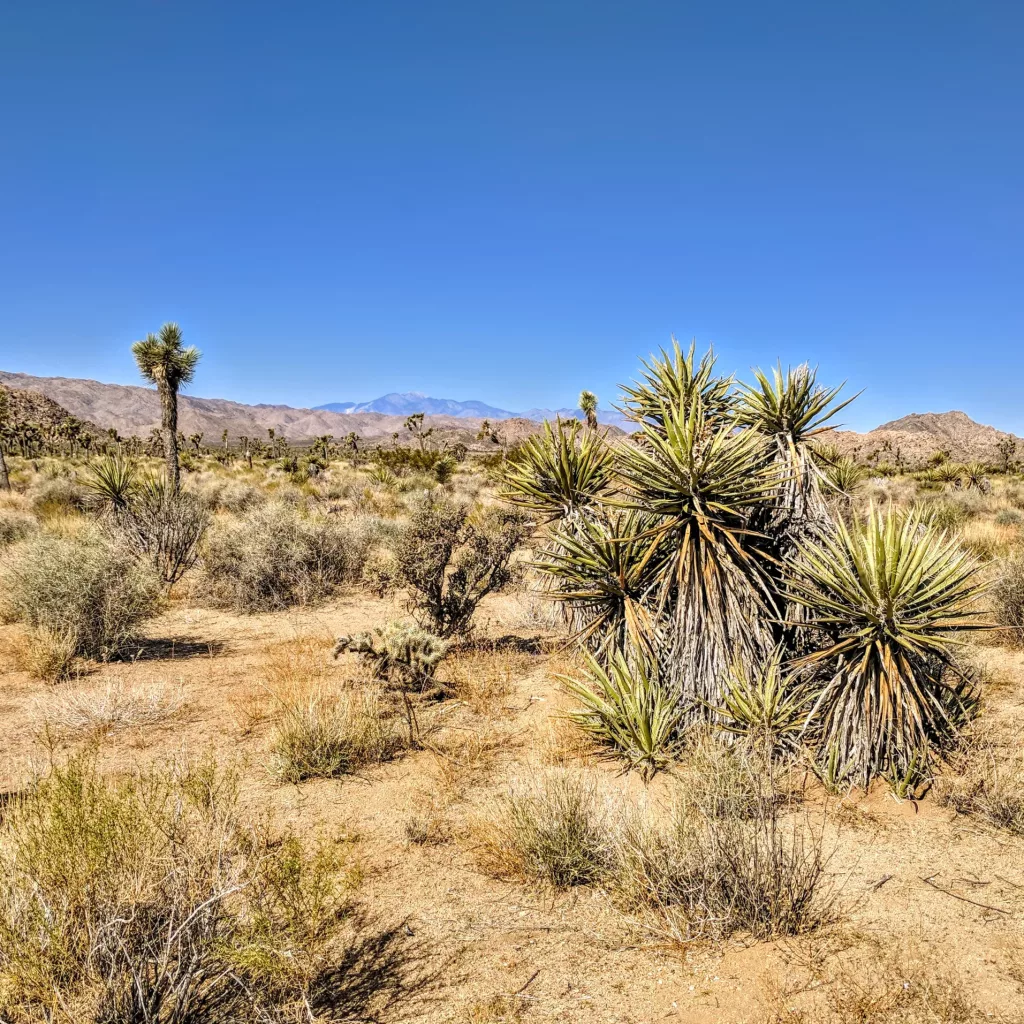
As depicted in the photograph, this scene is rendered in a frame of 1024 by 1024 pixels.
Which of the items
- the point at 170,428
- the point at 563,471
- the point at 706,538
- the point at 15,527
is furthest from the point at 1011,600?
the point at 15,527

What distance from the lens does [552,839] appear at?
4008mm

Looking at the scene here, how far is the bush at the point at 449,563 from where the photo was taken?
8.48m

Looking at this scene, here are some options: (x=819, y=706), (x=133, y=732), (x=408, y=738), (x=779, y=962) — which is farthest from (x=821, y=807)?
(x=133, y=732)

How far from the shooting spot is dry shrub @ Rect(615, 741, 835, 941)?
131 inches

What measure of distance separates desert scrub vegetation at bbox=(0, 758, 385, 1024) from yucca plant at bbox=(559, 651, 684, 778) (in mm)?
2759

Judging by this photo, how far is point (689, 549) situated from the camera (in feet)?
17.2

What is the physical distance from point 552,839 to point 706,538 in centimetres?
244

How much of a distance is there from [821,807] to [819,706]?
27.4 inches

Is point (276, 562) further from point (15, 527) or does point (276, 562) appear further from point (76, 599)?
point (15, 527)

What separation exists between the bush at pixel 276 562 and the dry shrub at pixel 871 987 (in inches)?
393

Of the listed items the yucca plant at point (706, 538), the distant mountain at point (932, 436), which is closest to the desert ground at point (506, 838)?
the yucca plant at point (706, 538)

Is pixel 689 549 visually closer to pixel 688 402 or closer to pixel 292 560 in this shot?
pixel 688 402

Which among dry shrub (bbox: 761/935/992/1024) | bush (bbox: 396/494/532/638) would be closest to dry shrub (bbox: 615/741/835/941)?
dry shrub (bbox: 761/935/992/1024)

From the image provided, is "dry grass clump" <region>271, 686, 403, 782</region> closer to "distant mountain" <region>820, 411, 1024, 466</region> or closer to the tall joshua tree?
the tall joshua tree
